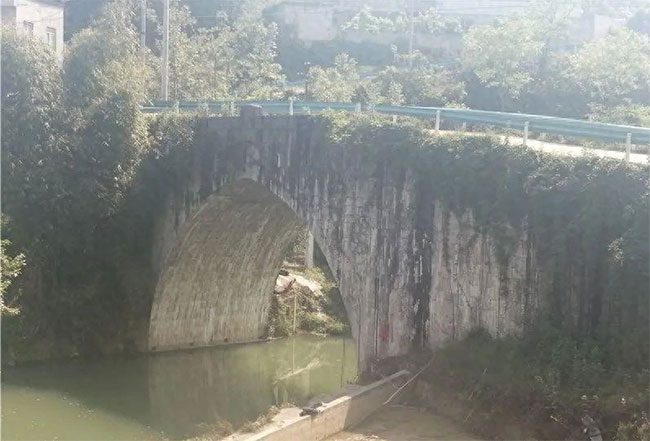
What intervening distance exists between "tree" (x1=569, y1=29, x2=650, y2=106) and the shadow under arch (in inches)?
424

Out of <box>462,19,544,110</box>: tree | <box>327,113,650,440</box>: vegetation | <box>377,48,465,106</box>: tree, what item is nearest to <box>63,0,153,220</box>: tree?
<box>327,113,650,440</box>: vegetation

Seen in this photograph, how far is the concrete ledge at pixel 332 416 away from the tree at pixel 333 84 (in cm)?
1629

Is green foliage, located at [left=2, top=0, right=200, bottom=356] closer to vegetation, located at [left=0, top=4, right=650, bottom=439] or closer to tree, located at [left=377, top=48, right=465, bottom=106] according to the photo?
vegetation, located at [left=0, top=4, right=650, bottom=439]

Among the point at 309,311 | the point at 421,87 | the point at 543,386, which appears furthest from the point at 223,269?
the point at 543,386

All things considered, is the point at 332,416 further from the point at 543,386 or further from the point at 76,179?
the point at 76,179

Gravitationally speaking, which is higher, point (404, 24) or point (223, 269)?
point (404, 24)

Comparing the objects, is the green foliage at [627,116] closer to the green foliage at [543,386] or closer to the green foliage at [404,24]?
the green foliage at [543,386]

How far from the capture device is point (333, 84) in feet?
110

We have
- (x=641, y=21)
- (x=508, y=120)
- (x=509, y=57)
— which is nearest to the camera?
(x=508, y=120)

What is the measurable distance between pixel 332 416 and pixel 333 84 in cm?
2113

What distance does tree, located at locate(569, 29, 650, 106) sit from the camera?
93.6 ft

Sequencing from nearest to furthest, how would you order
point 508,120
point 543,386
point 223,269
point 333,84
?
point 543,386
point 508,120
point 223,269
point 333,84

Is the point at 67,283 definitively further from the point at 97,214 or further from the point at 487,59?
the point at 487,59

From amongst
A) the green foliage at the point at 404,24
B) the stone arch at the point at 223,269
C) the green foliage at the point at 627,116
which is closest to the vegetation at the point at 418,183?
the green foliage at the point at 627,116
